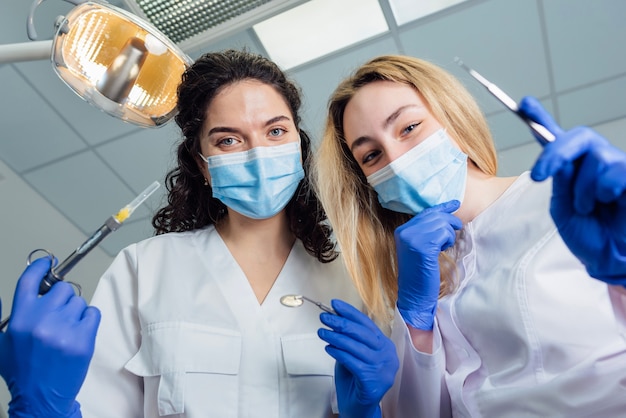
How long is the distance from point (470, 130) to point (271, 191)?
1.91 ft

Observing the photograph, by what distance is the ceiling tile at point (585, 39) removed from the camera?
2.50 meters

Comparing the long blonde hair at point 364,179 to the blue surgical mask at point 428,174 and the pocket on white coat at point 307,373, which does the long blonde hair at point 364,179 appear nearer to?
the blue surgical mask at point 428,174

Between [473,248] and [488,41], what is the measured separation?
69.4 inches

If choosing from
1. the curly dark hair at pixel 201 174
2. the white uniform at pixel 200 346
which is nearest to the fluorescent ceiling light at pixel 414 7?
the curly dark hair at pixel 201 174

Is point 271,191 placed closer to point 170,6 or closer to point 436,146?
point 436,146

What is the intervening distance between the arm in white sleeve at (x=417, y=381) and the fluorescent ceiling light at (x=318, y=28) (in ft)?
5.39

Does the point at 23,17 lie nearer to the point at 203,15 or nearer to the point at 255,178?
the point at 203,15

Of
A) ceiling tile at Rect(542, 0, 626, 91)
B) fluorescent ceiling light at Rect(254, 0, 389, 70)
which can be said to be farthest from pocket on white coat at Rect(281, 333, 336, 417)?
ceiling tile at Rect(542, 0, 626, 91)

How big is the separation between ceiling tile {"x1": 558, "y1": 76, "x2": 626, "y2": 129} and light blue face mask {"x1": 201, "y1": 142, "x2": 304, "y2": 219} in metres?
2.35

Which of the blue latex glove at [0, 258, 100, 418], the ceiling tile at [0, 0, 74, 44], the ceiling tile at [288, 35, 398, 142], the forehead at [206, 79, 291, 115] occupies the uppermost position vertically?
the ceiling tile at [0, 0, 74, 44]

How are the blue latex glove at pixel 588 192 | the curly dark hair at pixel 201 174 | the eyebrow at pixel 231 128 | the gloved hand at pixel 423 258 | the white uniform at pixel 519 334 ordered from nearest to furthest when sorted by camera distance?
the blue latex glove at pixel 588 192 → the white uniform at pixel 519 334 → the gloved hand at pixel 423 258 → the eyebrow at pixel 231 128 → the curly dark hair at pixel 201 174

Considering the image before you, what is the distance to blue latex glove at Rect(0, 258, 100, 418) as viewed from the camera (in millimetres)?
968

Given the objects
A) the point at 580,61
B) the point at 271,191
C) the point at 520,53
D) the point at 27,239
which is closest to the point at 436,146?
the point at 271,191

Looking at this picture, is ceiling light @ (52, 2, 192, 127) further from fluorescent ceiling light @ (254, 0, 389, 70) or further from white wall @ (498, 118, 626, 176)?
white wall @ (498, 118, 626, 176)
